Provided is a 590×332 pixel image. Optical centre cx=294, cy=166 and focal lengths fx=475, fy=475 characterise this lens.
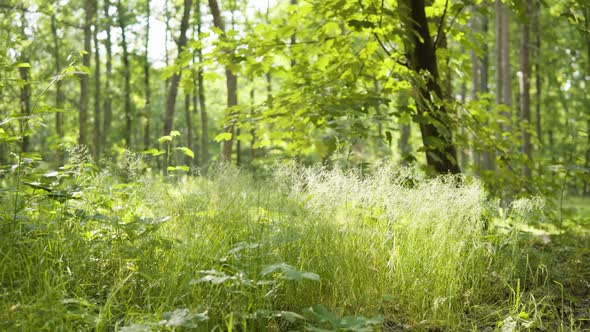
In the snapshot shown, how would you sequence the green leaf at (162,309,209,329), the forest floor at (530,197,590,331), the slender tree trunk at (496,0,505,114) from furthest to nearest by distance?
the slender tree trunk at (496,0,505,114) → the forest floor at (530,197,590,331) → the green leaf at (162,309,209,329)

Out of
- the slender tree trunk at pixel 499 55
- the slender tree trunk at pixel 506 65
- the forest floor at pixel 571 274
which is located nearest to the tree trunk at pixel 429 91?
the forest floor at pixel 571 274

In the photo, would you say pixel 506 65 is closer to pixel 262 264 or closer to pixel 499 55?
pixel 499 55

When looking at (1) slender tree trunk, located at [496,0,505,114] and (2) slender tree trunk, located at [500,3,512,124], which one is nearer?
(2) slender tree trunk, located at [500,3,512,124]

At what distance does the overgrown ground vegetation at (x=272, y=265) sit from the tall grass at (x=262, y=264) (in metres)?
0.01

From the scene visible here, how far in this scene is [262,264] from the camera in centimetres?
273

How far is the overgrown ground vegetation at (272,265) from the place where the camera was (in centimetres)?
232

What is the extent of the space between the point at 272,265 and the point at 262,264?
1.28ft

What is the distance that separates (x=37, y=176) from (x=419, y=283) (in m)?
2.67

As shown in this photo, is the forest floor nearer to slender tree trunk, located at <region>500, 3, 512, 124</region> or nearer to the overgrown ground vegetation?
the overgrown ground vegetation

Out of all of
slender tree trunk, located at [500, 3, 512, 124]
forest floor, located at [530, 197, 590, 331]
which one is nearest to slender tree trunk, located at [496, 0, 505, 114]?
slender tree trunk, located at [500, 3, 512, 124]

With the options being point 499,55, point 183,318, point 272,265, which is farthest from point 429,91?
point 499,55

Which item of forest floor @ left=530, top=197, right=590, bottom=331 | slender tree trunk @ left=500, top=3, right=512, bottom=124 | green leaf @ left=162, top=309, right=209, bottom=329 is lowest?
forest floor @ left=530, top=197, right=590, bottom=331

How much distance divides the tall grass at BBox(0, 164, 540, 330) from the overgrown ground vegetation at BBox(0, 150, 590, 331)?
1 cm

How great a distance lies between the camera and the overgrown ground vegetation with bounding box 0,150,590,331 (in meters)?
2.32
